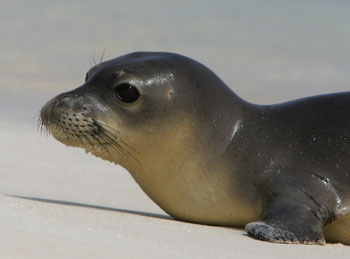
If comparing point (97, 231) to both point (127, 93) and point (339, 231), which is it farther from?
point (339, 231)

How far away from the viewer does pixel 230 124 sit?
7156 mm

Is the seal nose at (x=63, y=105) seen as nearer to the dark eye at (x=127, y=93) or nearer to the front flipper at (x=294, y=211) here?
the dark eye at (x=127, y=93)

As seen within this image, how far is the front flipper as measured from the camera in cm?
Result: 607

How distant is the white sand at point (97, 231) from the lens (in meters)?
4.21

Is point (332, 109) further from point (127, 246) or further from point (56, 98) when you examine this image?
point (127, 246)

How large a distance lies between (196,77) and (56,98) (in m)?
1.16

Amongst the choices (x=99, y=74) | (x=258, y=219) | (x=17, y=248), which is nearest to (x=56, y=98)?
(x=99, y=74)

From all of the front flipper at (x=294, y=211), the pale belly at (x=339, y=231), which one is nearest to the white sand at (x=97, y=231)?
the front flipper at (x=294, y=211)

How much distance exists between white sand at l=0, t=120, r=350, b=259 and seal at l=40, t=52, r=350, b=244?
0.32 meters

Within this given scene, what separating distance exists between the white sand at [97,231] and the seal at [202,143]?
1.04 feet

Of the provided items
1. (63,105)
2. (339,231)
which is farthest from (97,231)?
(339,231)

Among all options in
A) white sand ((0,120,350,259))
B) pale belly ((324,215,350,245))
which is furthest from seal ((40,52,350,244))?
white sand ((0,120,350,259))

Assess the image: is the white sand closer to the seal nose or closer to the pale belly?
the pale belly

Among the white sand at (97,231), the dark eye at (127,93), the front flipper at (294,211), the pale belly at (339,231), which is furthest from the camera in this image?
the dark eye at (127,93)
